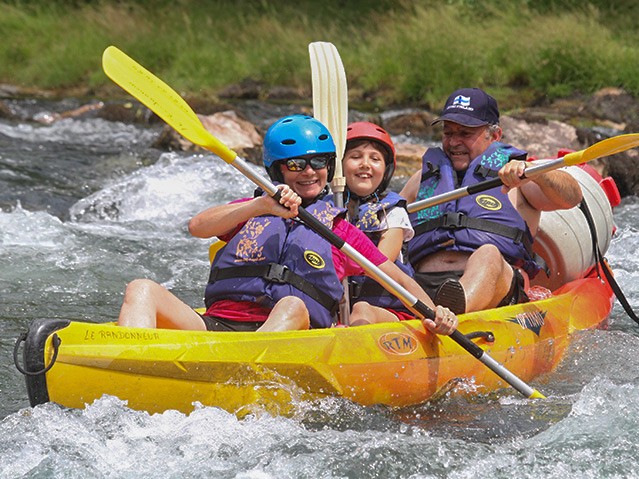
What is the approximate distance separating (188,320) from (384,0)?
15.2m

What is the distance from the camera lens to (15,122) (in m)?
10.5

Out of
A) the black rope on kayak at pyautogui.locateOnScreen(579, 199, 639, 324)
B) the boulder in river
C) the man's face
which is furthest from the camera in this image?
the boulder in river

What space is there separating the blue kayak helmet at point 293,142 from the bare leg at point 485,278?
844 millimetres

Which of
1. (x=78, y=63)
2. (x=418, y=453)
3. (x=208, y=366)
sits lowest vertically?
(x=418, y=453)

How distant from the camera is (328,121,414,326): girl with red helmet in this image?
3523 millimetres

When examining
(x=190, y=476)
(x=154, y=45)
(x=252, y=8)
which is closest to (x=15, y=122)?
(x=154, y=45)

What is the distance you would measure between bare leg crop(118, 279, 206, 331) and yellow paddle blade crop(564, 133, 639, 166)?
63.8 inches

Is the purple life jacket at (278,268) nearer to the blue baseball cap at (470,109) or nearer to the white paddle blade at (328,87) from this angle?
the white paddle blade at (328,87)

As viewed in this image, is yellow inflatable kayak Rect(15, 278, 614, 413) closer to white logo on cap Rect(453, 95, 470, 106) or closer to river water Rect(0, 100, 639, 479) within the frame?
river water Rect(0, 100, 639, 479)

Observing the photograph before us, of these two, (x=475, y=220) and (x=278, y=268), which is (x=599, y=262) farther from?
(x=278, y=268)

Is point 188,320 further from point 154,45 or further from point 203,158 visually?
point 154,45

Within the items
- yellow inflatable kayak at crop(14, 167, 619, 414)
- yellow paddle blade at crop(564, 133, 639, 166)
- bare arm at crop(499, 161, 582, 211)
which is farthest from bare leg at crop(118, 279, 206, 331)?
yellow paddle blade at crop(564, 133, 639, 166)

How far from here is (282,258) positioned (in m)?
3.08

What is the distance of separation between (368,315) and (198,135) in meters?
1.02
